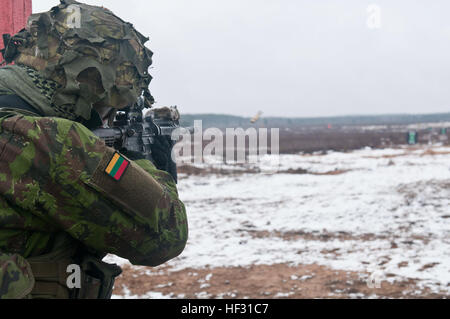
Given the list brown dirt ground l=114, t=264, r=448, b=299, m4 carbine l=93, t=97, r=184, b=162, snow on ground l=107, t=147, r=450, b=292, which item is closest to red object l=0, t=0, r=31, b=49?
m4 carbine l=93, t=97, r=184, b=162

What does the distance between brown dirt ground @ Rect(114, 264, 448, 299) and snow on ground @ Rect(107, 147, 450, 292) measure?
0.94 ft

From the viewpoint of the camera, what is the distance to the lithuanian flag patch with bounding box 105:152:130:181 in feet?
4.48

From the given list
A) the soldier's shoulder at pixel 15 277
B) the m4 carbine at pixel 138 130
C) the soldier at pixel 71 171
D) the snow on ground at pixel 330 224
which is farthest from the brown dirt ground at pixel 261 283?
the soldier's shoulder at pixel 15 277

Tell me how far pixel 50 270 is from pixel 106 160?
421 millimetres

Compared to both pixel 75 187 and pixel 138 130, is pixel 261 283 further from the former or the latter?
pixel 75 187

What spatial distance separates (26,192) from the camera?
1306 millimetres

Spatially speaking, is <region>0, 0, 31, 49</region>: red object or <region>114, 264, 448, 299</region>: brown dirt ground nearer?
<region>0, 0, 31, 49</region>: red object

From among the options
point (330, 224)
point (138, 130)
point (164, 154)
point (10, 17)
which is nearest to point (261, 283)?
point (330, 224)

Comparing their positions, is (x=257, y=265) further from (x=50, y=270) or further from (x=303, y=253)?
(x=50, y=270)

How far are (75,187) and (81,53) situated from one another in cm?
57

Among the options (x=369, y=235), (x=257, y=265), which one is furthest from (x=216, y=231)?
(x=369, y=235)

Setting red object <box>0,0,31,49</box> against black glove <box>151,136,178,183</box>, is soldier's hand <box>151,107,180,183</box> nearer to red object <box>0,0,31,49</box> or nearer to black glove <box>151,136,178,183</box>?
black glove <box>151,136,178,183</box>

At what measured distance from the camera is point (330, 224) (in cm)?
976
